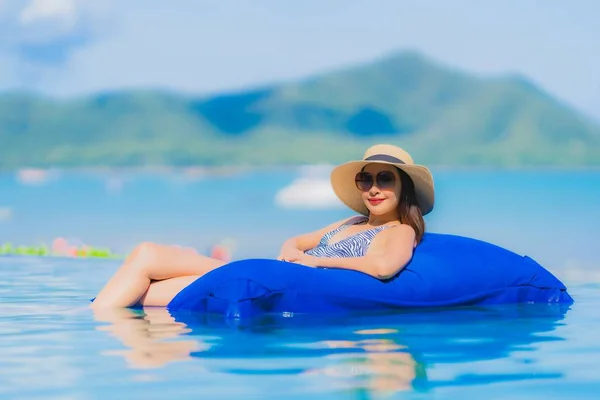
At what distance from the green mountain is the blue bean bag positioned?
107 m

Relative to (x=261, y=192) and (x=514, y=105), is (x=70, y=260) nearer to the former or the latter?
(x=261, y=192)

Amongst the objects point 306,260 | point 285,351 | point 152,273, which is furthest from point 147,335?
point 306,260

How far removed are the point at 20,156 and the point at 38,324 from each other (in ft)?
387

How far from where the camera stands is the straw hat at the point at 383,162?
19.4ft

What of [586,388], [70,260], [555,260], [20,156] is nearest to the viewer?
[586,388]

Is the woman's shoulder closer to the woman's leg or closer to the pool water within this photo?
the pool water

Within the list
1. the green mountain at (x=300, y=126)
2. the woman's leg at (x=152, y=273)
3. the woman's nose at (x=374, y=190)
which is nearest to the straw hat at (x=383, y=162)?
the woman's nose at (x=374, y=190)

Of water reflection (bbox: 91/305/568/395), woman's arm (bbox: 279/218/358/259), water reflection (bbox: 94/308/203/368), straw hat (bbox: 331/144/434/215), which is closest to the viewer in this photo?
water reflection (bbox: 91/305/568/395)

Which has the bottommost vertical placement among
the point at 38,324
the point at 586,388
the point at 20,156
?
the point at 586,388

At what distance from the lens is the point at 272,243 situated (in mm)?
19812

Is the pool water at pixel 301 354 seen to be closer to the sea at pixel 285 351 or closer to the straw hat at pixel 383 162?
the sea at pixel 285 351

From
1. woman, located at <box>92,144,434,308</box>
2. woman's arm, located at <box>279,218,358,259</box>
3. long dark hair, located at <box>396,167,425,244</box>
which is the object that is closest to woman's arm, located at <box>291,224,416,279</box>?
woman, located at <box>92,144,434,308</box>

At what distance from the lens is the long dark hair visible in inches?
236

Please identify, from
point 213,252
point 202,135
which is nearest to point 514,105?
point 202,135
